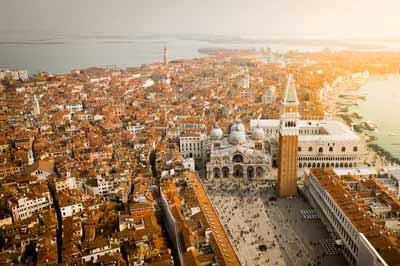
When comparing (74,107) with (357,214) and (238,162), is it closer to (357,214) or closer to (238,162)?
(238,162)

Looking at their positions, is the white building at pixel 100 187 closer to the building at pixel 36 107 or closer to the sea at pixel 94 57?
the sea at pixel 94 57

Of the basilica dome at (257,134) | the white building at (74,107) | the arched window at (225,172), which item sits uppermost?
the basilica dome at (257,134)

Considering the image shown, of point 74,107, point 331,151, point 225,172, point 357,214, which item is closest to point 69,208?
point 225,172

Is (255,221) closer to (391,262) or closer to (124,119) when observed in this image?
(391,262)

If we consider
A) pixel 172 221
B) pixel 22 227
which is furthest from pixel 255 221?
pixel 22 227

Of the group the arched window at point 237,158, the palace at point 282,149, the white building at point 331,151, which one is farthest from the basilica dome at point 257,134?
the arched window at point 237,158

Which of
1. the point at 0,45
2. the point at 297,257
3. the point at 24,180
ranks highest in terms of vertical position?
the point at 0,45
